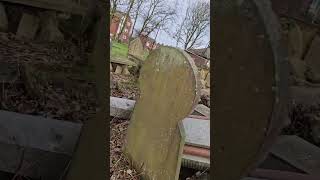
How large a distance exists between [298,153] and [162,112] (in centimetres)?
91

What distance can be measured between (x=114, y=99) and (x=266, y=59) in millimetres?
1333

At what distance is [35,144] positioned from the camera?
0.76m

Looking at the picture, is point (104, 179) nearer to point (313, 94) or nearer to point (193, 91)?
point (313, 94)

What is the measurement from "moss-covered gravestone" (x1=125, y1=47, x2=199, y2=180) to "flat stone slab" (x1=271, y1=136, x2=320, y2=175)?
0.67 meters

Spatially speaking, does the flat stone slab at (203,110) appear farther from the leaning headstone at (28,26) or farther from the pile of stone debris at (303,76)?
the leaning headstone at (28,26)

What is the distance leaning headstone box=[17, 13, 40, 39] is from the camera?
785 millimetres

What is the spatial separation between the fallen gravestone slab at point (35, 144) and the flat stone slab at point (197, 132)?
1078 millimetres

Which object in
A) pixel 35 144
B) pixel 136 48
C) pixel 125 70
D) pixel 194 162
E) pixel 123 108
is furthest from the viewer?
pixel 136 48

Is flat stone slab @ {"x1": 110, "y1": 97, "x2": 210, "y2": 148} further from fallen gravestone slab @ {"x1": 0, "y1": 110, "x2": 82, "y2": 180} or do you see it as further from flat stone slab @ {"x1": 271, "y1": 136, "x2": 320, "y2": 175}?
fallen gravestone slab @ {"x1": 0, "y1": 110, "x2": 82, "y2": 180}

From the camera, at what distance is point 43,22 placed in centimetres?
80

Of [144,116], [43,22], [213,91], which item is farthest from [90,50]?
[144,116]

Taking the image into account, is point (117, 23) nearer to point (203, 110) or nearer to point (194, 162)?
point (203, 110)

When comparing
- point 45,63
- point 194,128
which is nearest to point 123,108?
point 194,128

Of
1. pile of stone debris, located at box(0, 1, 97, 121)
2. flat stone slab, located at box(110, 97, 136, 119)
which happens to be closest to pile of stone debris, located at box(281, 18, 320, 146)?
pile of stone debris, located at box(0, 1, 97, 121)
